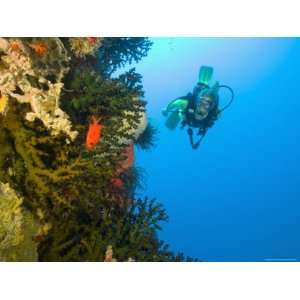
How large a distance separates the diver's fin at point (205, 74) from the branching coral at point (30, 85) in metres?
2.39

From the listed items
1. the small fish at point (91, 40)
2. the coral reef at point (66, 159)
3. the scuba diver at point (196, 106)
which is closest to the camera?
the coral reef at point (66, 159)

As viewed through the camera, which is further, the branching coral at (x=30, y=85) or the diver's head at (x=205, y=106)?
the diver's head at (x=205, y=106)

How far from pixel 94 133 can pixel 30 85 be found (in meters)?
0.81

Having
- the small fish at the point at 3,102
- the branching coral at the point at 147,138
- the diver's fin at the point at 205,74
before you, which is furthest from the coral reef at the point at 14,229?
the diver's fin at the point at 205,74

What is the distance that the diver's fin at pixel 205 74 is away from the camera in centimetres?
541

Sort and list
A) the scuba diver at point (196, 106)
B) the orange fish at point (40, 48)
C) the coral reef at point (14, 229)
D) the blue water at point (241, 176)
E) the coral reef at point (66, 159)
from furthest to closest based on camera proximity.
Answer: the blue water at point (241, 176) < the scuba diver at point (196, 106) < the orange fish at point (40, 48) < the coral reef at point (66, 159) < the coral reef at point (14, 229)

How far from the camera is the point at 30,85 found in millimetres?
3561

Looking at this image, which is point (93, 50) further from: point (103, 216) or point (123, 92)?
point (103, 216)

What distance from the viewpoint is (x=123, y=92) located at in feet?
13.1
